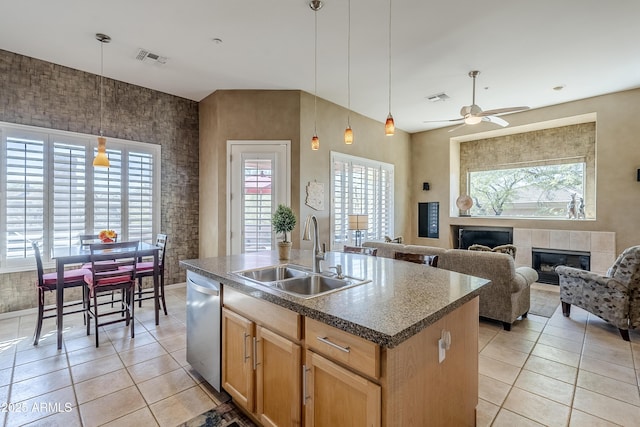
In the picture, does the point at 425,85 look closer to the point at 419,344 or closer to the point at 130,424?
the point at 419,344

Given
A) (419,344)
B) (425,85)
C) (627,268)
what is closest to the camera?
(419,344)

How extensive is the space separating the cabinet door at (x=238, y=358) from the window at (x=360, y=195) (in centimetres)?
350

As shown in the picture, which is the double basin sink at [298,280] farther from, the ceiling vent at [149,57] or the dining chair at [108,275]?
the ceiling vent at [149,57]

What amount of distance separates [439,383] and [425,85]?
4420mm

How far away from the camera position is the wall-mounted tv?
616cm

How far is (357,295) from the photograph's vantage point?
1.60 m

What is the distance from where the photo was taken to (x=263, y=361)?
176 centimetres

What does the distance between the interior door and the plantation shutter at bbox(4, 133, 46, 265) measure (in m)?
2.36

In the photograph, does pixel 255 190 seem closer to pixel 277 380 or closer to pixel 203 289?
pixel 203 289

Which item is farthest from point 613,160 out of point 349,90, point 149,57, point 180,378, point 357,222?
point 149,57

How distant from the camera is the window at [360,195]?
18.2 feet

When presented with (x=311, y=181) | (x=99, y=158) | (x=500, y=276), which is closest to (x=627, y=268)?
(x=500, y=276)

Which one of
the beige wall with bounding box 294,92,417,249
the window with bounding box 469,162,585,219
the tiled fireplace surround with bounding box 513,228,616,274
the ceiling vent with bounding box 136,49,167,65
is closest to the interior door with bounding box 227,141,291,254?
the beige wall with bounding box 294,92,417,249

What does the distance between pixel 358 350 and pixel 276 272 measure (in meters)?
1.22
